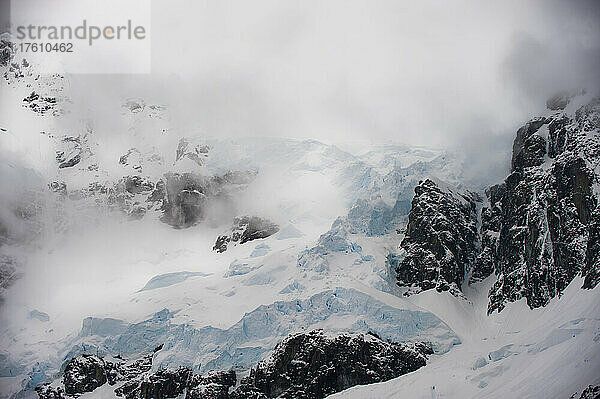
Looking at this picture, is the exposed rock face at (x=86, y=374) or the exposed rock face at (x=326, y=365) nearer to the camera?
the exposed rock face at (x=326, y=365)

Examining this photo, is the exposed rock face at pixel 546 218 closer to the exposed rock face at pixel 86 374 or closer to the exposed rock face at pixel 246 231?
the exposed rock face at pixel 246 231

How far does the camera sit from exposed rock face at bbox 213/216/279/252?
574ft

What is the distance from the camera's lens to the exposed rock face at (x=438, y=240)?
12588cm

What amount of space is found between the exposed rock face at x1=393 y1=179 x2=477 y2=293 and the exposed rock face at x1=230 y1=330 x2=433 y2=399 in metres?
22.2

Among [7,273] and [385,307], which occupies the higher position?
[7,273]

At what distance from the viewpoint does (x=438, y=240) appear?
130 m

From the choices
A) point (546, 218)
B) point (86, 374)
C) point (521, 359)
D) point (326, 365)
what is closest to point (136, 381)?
point (86, 374)

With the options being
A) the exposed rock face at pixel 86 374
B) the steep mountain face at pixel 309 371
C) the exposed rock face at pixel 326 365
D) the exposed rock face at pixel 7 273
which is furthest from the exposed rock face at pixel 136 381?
the exposed rock face at pixel 7 273

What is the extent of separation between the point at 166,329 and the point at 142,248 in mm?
72864

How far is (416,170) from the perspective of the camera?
148 m

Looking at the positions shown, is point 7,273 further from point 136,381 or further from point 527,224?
point 527,224

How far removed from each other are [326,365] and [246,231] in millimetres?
79457

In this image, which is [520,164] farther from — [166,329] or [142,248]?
[142,248]

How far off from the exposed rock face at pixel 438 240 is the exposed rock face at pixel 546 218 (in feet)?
11.6
